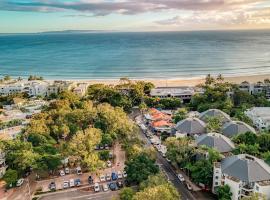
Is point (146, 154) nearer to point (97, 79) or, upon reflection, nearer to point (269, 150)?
point (269, 150)

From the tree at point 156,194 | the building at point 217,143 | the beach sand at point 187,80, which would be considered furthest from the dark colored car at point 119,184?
the beach sand at point 187,80

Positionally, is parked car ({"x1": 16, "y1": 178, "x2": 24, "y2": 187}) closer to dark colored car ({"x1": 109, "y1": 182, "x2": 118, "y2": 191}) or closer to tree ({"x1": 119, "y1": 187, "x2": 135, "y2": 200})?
dark colored car ({"x1": 109, "y1": 182, "x2": 118, "y2": 191})

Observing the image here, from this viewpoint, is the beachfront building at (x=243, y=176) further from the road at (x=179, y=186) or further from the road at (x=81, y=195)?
the road at (x=81, y=195)

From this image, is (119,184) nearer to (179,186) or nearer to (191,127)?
(179,186)

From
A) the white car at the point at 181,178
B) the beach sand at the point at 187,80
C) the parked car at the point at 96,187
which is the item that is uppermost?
the beach sand at the point at 187,80

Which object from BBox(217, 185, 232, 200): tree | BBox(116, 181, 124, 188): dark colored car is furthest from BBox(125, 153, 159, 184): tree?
BBox(217, 185, 232, 200): tree

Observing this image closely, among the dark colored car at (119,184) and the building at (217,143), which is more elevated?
the building at (217,143)
